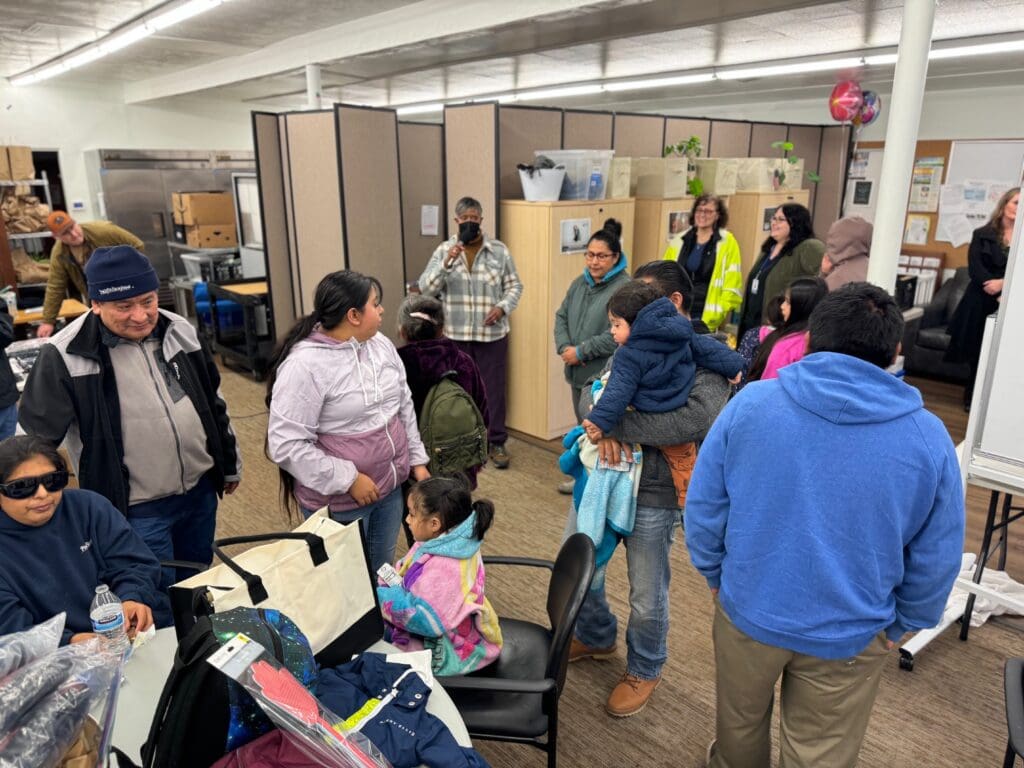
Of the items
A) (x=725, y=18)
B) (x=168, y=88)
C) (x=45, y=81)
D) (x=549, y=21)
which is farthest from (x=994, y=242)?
(x=45, y=81)

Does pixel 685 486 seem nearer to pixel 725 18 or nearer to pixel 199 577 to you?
pixel 199 577

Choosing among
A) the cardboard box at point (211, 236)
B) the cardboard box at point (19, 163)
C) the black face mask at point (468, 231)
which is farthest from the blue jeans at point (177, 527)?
the cardboard box at point (211, 236)

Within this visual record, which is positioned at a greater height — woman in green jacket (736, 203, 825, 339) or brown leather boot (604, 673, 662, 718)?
woman in green jacket (736, 203, 825, 339)

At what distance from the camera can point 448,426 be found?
249cm

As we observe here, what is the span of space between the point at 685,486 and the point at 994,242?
360 cm

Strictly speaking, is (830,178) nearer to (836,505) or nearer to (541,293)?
(541,293)

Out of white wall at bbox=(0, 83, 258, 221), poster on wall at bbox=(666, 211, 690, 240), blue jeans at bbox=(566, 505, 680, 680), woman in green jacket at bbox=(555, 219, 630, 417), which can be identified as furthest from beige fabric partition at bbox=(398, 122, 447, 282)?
white wall at bbox=(0, 83, 258, 221)

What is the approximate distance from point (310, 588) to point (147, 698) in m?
0.39

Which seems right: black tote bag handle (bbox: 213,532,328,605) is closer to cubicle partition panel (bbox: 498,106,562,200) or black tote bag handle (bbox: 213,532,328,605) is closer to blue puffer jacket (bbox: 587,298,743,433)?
blue puffer jacket (bbox: 587,298,743,433)

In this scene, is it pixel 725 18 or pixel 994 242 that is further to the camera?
pixel 725 18

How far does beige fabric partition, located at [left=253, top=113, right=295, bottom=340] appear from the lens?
5.14 meters

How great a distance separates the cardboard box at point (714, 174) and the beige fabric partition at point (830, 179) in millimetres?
2992

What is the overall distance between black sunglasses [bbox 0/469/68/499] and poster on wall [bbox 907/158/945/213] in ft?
28.1

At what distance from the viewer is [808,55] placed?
6684mm
